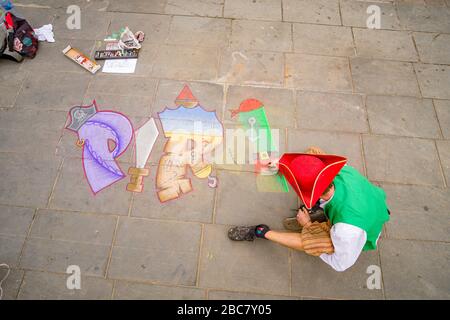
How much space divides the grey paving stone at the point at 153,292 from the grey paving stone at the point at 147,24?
3960mm

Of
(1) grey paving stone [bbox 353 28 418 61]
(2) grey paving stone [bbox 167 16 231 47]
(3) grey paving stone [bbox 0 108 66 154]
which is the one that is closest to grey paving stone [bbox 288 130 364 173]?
(1) grey paving stone [bbox 353 28 418 61]

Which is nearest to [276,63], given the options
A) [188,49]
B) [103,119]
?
[188,49]

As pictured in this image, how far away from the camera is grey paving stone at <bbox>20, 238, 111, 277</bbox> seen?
3.73 meters

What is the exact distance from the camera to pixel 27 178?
4.22 metres

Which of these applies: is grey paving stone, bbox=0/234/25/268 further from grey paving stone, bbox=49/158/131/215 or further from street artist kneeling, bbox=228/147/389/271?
street artist kneeling, bbox=228/147/389/271

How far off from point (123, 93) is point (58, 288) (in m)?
2.93

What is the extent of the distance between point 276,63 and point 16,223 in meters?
4.61

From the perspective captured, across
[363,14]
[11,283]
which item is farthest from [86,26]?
[363,14]

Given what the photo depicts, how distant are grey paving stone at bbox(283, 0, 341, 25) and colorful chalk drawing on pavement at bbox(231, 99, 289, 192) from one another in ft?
7.17

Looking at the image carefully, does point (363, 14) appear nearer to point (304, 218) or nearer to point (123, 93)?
point (304, 218)
